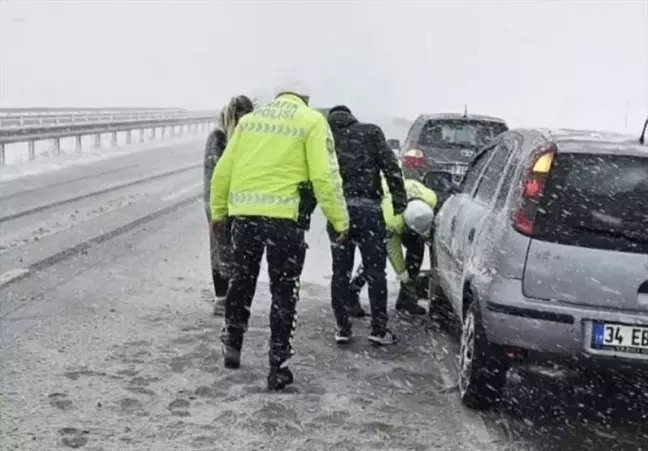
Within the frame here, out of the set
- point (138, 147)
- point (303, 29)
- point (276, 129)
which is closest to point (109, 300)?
point (276, 129)

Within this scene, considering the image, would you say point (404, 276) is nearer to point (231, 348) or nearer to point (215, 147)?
point (215, 147)

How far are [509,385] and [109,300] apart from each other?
3.56 metres

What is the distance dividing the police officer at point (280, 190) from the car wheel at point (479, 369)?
3.34ft

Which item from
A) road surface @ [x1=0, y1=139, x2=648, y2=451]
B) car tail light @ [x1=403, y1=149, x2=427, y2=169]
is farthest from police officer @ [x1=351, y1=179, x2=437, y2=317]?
car tail light @ [x1=403, y1=149, x2=427, y2=169]

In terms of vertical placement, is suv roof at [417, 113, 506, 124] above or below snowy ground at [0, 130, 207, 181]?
above

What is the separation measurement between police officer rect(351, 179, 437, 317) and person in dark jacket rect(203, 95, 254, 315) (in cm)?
111

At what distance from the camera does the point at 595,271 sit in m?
5.01

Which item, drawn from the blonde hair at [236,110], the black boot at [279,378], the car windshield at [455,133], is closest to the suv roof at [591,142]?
the black boot at [279,378]

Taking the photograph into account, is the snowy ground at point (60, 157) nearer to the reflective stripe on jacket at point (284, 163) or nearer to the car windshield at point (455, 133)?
the car windshield at point (455, 133)

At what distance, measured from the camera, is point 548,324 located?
5.04m

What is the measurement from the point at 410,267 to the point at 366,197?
5.02ft

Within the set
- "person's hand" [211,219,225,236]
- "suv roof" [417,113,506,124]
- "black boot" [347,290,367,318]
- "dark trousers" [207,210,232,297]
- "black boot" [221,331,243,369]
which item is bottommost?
"black boot" [347,290,367,318]

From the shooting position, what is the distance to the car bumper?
4.97 m

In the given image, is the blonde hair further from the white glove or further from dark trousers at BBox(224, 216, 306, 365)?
the white glove
